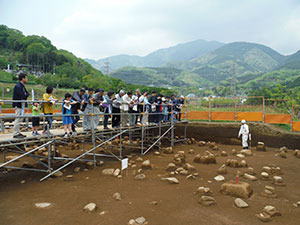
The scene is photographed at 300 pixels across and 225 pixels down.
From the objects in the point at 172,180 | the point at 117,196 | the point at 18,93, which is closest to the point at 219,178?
the point at 172,180

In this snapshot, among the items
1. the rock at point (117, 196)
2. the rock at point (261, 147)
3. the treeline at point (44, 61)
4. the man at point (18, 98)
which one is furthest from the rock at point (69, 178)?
the treeline at point (44, 61)

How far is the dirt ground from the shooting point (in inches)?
188

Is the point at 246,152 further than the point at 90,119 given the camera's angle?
Yes

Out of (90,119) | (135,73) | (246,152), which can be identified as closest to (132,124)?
(90,119)

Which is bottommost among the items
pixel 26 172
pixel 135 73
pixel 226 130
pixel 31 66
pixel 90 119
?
pixel 26 172

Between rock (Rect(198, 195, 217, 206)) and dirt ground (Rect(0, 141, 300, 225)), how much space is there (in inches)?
4.1

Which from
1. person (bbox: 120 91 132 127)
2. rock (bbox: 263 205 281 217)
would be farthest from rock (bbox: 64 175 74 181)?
rock (bbox: 263 205 281 217)

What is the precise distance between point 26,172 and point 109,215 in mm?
4847

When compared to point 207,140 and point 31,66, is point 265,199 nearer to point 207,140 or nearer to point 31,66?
point 207,140

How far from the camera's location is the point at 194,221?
4.72 meters

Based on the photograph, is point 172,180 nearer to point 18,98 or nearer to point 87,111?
point 87,111

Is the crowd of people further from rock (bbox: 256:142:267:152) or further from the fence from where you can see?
rock (bbox: 256:142:267:152)

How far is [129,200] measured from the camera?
5.74 metres

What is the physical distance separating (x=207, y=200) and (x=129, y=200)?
6.42 feet
